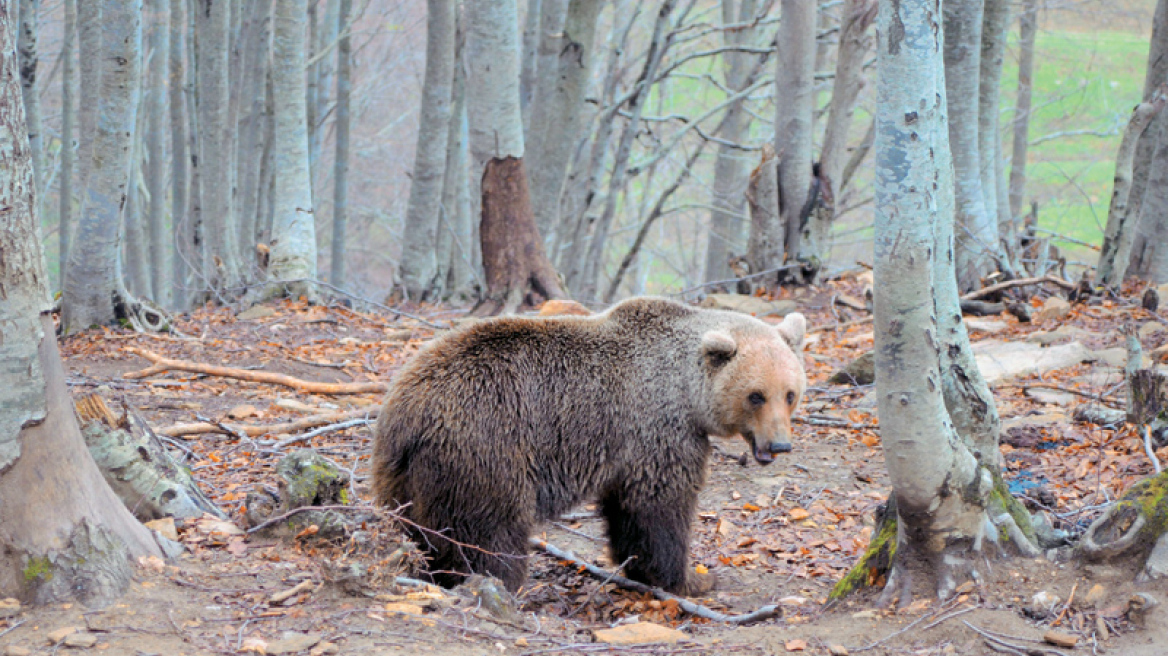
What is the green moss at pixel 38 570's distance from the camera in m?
3.35

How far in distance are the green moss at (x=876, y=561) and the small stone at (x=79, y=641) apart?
10.1 ft

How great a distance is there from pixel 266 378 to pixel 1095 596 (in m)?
6.30

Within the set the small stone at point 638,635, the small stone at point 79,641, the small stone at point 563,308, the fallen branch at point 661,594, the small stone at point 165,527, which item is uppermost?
the small stone at point 563,308

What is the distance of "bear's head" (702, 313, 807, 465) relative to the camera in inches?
203

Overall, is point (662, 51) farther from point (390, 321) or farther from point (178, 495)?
point (178, 495)

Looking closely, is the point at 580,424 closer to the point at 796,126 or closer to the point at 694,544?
the point at 694,544

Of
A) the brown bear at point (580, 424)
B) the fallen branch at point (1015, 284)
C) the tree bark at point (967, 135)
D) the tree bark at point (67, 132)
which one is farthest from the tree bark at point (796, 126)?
the tree bark at point (67, 132)

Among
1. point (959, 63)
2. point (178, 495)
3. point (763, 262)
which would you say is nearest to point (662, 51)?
point (763, 262)

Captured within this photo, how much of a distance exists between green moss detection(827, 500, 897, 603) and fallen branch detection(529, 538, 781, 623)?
33cm

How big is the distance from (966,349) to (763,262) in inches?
306

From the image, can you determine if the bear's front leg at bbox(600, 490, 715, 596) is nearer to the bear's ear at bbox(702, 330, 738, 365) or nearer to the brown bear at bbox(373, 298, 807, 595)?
the brown bear at bbox(373, 298, 807, 595)

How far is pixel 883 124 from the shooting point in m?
3.72

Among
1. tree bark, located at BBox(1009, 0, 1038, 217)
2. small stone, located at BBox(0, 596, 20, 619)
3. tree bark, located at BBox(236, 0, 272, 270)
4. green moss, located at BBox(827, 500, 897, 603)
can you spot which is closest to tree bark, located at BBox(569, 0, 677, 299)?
tree bark, located at BBox(236, 0, 272, 270)

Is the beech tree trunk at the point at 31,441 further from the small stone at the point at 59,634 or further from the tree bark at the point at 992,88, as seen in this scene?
the tree bark at the point at 992,88
